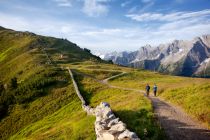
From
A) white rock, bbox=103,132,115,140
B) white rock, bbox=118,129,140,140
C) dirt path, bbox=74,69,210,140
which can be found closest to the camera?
white rock, bbox=118,129,140,140

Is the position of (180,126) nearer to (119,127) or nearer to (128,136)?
(119,127)

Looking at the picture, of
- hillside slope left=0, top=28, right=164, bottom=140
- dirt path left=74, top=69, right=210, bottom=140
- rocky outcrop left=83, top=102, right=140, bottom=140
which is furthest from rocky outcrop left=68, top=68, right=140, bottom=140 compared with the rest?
dirt path left=74, top=69, right=210, bottom=140

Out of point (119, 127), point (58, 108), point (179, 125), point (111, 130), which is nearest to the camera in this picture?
point (111, 130)

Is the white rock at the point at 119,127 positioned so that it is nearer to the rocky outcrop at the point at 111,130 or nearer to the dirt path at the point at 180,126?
the rocky outcrop at the point at 111,130

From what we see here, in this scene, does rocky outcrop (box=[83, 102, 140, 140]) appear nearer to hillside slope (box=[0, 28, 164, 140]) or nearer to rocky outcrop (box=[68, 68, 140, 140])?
rocky outcrop (box=[68, 68, 140, 140])

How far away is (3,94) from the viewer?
85.1m

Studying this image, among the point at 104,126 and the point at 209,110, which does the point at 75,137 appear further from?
the point at 209,110

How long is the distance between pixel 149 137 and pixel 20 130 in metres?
43.7

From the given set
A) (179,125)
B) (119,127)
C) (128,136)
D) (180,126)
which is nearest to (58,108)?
(179,125)

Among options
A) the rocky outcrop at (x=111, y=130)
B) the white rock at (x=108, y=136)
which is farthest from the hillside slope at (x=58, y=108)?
the white rock at (x=108, y=136)

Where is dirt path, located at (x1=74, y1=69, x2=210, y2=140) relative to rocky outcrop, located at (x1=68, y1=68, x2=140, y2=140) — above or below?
below

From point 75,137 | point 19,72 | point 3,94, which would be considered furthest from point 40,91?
point 75,137

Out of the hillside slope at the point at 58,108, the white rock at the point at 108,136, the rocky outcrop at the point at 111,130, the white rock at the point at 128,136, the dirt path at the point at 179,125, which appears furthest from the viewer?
the hillside slope at the point at 58,108

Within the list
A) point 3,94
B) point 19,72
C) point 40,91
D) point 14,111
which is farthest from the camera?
point 19,72
